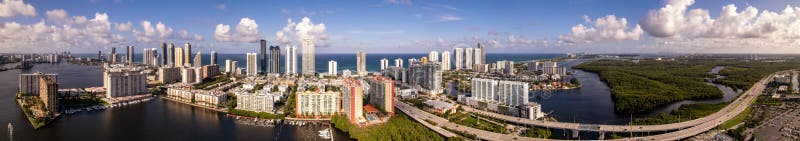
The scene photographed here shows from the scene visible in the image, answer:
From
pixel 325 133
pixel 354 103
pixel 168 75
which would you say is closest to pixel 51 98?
pixel 325 133

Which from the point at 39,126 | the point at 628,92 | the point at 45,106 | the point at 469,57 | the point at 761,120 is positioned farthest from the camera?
the point at 469,57

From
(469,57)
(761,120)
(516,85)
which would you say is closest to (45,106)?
(516,85)

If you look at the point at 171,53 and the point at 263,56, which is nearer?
the point at 263,56

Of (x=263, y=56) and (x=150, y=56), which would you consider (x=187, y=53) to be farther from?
(x=150, y=56)

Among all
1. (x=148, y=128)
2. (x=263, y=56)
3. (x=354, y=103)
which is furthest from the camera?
(x=263, y=56)

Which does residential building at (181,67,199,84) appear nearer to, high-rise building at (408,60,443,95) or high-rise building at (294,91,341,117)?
high-rise building at (408,60,443,95)

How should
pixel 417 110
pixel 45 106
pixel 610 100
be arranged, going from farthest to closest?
pixel 610 100 < pixel 417 110 < pixel 45 106

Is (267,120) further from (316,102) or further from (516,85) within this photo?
(516,85)

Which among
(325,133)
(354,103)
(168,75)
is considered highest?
(168,75)
